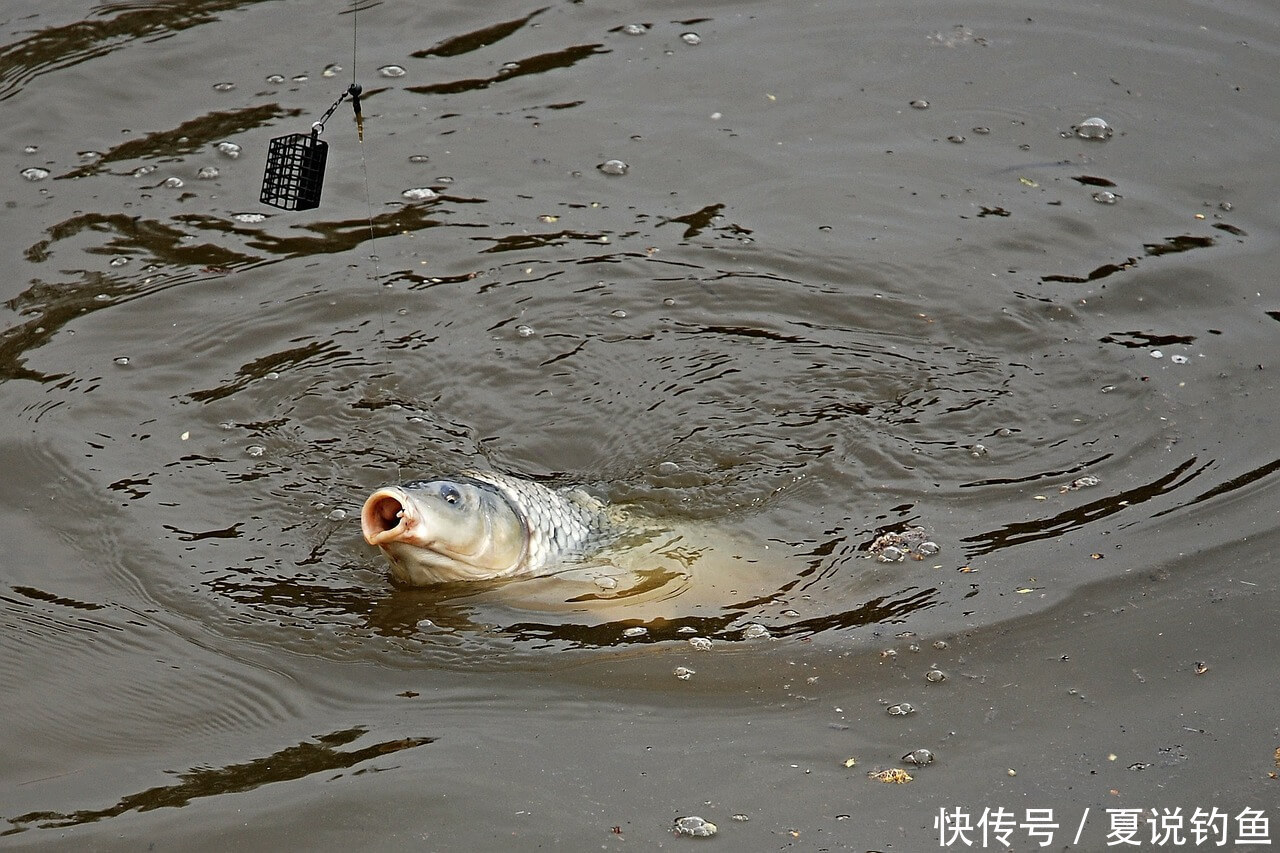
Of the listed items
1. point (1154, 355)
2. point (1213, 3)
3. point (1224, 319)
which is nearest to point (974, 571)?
point (1154, 355)

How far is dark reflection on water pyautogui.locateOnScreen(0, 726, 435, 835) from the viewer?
3373 millimetres

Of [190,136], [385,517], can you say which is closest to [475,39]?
[190,136]

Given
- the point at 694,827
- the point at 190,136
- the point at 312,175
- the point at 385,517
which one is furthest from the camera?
the point at 190,136

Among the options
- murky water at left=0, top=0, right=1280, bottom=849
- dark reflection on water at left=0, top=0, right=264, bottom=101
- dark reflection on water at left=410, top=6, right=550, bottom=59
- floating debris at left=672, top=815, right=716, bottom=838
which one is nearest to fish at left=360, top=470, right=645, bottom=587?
murky water at left=0, top=0, right=1280, bottom=849

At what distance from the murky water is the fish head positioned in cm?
12

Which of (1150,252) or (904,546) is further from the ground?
(1150,252)

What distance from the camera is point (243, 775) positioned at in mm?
3508

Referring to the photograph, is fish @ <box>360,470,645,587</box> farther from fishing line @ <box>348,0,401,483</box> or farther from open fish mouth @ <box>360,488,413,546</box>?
fishing line @ <box>348,0,401,483</box>

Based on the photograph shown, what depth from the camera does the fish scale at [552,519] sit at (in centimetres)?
455

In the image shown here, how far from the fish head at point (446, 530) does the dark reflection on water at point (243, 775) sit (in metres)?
0.67

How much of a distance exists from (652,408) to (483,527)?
1.16 metres

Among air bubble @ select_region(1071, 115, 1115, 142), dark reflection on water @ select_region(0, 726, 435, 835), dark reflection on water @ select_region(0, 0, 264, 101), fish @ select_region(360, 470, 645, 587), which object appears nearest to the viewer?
dark reflection on water @ select_region(0, 726, 435, 835)

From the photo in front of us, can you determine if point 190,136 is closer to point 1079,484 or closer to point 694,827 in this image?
point 1079,484

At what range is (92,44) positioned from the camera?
7238mm
